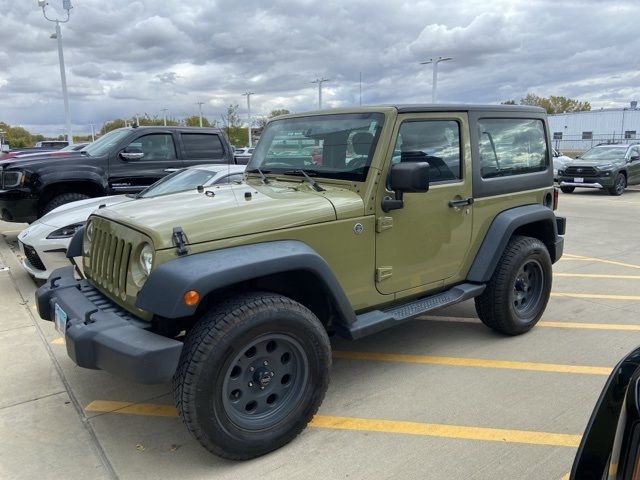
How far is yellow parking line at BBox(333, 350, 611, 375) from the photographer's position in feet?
12.2

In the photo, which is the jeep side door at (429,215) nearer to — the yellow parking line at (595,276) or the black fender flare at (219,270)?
the black fender flare at (219,270)

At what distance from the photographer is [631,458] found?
3.91 feet

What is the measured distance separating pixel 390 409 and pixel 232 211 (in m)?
1.63

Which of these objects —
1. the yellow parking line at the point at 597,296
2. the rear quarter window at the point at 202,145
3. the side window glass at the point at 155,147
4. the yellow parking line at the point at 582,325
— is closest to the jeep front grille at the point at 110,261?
the yellow parking line at the point at 582,325

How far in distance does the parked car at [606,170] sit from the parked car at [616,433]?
53.9 feet

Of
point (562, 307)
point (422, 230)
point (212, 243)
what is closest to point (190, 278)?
point (212, 243)

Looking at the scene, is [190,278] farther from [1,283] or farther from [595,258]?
[595,258]

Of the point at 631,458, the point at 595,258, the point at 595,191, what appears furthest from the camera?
the point at 595,191

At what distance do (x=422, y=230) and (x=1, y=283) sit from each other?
5.31 meters

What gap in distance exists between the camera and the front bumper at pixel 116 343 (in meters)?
2.31

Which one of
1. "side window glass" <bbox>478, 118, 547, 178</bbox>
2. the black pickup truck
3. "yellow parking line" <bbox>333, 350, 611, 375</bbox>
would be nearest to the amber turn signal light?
"yellow parking line" <bbox>333, 350, 611, 375</bbox>

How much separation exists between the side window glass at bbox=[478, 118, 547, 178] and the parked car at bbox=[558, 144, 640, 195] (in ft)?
42.6

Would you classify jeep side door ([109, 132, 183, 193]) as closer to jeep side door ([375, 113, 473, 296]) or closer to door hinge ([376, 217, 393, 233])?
jeep side door ([375, 113, 473, 296])

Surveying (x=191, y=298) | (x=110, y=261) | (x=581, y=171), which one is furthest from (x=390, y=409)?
(x=581, y=171)
